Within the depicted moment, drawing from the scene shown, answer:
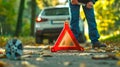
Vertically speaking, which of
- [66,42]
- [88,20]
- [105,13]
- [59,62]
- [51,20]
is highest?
[88,20]

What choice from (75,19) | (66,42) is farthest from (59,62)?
(75,19)

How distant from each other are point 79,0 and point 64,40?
128 cm

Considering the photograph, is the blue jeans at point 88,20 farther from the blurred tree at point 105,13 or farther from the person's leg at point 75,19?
the blurred tree at point 105,13

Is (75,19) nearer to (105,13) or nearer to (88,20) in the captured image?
(88,20)

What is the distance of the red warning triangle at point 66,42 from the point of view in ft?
34.0

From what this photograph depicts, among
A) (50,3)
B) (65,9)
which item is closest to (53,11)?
(65,9)

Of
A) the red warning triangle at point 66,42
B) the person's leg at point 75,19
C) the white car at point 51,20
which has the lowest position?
the white car at point 51,20

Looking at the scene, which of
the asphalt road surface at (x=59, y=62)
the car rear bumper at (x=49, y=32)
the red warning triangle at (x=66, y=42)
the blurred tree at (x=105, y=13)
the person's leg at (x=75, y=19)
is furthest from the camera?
the blurred tree at (x=105, y=13)

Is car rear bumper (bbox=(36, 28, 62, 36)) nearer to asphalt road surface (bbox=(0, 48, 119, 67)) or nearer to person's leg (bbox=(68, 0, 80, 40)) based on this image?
person's leg (bbox=(68, 0, 80, 40))

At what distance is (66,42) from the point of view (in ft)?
34.4

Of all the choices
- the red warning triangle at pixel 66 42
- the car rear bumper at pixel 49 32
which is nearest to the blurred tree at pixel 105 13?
the car rear bumper at pixel 49 32

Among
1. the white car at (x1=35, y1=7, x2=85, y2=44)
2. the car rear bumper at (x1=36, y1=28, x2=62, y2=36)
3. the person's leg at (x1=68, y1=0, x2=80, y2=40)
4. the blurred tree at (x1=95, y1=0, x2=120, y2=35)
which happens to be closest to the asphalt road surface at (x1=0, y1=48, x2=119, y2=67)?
the person's leg at (x1=68, y1=0, x2=80, y2=40)

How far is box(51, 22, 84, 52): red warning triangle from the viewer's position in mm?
10352

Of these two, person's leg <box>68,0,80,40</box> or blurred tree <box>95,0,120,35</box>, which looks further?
blurred tree <box>95,0,120,35</box>
